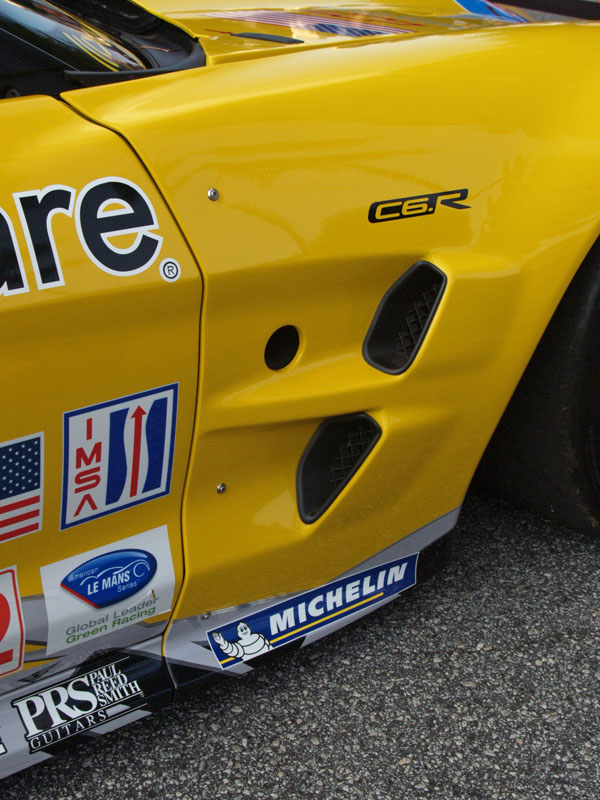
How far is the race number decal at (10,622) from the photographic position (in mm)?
1102

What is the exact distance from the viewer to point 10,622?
3.64ft

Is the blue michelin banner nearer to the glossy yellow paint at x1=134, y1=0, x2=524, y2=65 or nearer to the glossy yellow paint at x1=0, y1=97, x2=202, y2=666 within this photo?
the glossy yellow paint at x1=0, y1=97, x2=202, y2=666

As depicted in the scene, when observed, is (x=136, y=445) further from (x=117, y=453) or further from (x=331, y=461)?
(x=331, y=461)

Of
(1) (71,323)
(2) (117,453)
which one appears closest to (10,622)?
(2) (117,453)

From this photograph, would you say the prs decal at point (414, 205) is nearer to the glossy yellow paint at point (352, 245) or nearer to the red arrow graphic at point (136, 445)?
the glossy yellow paint at point (352, 245)

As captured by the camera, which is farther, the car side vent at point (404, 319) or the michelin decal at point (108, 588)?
the car side vent at point (404, 319)

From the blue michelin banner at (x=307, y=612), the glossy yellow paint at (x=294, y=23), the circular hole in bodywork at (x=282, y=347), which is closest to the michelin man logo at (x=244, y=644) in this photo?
the blue michelin banner at (x=307, y=612)

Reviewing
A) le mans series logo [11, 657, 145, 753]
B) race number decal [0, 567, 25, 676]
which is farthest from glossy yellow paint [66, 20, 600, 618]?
race number decal [0, 567, 25, 676]

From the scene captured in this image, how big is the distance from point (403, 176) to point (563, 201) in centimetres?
28

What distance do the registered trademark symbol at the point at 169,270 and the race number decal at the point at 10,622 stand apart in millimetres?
403

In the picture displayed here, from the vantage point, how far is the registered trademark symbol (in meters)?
1.07

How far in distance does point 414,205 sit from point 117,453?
54 cm

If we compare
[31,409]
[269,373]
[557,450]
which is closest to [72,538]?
[31,409]

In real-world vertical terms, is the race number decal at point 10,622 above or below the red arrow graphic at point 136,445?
below
